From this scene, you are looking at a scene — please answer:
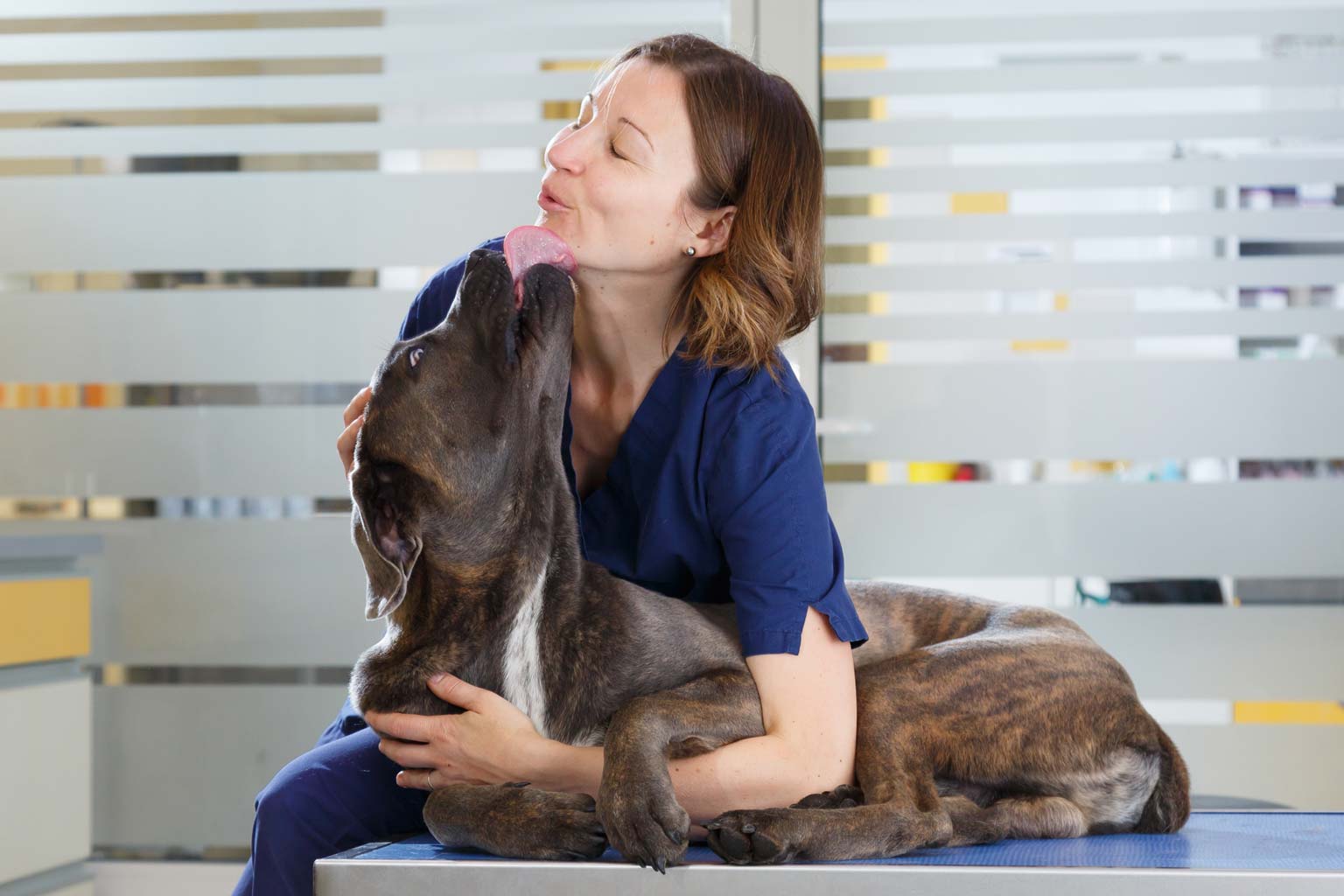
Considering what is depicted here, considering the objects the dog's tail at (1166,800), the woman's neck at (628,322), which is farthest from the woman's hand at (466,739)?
the dog's tail at (1166,800)

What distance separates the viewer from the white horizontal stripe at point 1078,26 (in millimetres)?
3260

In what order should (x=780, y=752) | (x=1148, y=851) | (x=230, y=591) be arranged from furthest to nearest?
(x=230, y=591) → (x=780, y=752) → (x=1148, y=851)

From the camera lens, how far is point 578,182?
1.82 meters

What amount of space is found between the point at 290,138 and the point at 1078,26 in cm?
218

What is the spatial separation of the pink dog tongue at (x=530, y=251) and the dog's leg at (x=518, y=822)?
68 cm

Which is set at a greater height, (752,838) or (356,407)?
(356,407)

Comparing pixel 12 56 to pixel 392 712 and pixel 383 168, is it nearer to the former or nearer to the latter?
pixel 383 168

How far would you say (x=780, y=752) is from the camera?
160 cm

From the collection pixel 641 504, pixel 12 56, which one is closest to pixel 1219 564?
pixel 641 504

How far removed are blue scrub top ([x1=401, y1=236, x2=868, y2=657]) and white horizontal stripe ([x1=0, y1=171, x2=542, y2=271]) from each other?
146 centimetres

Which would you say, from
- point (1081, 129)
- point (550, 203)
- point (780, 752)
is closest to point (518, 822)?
point (780, 752)

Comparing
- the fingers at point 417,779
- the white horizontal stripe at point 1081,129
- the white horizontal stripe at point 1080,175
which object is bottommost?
the fingers at point 417,779

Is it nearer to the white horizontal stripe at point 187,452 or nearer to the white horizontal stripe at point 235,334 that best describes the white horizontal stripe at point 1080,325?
the white horizontal stripe at point 235,334

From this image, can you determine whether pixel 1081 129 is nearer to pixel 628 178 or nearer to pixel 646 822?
pixel 628 178
